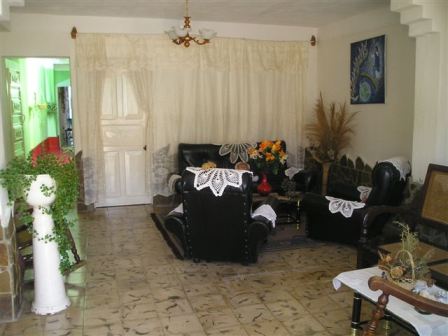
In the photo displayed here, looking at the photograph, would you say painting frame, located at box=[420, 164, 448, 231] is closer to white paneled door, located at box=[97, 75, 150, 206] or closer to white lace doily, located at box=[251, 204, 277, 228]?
white lace doily, located at box=[251, 204, 277, 228]

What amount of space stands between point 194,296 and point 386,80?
349 centimetres

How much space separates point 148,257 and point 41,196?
5.07ft

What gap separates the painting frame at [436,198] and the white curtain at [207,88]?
11.1ft

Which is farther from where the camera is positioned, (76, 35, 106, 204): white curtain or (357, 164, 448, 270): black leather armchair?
(76, 35, 106, 204): white curtain

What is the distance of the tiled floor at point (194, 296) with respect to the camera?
2850 mm

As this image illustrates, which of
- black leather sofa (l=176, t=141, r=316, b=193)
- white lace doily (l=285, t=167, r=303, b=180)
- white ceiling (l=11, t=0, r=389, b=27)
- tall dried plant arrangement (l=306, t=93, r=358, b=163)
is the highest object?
white ceiling (l=11, t=0, r=389, b=27)

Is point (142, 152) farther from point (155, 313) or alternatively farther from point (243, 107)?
point (155, 313)

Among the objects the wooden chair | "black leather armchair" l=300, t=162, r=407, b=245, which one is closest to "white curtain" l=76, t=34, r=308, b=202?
"black leather armchair" l=300, t=162, r=407, b=245

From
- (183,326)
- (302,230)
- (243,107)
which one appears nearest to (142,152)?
(243,107)

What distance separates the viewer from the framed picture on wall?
5.19m

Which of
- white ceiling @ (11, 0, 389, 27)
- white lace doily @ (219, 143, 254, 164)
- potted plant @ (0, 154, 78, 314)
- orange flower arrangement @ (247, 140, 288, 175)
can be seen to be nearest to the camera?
potted plant @ (0, 154, 78, 314)

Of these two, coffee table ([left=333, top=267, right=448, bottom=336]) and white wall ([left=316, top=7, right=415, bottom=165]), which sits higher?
white wall ([left=316, top=7, right=415, bottom=165])

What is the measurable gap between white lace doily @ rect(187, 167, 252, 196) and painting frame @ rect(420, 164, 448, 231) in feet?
4.86

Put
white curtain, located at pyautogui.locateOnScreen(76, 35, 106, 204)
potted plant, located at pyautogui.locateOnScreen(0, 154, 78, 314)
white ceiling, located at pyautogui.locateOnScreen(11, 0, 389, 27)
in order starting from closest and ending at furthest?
1. potted plant, located at pyautogui.locateOnScreen(0, 154, 78, 314)
2. white ceiling, located at pyautogui.locateOnScreen(11, 0, 389, 27)
3. white curtain, located at pyautogui.locateOnScreen(76, 35, 106, 204)
